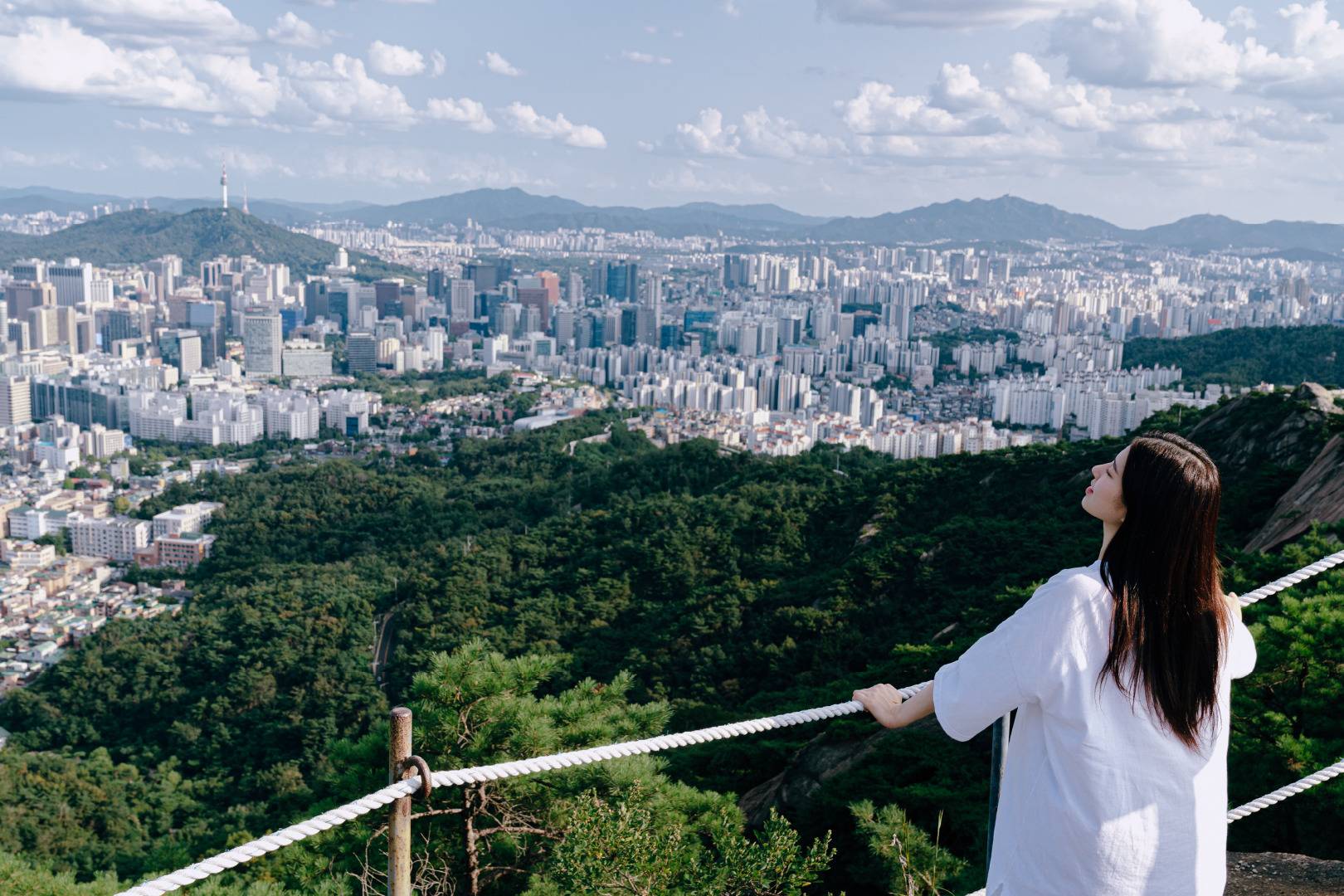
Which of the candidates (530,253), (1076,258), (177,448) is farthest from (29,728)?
(1076,258)

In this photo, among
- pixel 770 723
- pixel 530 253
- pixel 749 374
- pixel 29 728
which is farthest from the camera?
pixel 530 253

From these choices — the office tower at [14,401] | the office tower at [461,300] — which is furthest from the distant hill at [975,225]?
the office tower at [14,401]

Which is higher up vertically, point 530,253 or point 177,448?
point 530,253

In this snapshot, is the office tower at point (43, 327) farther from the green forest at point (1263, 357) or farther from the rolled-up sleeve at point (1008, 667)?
the rolled-up sleeve at point (1008, 667)

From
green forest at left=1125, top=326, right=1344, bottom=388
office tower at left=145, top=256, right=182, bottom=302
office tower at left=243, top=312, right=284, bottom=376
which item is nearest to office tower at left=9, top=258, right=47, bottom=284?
office tower at left=145, top=256, right=182, bottom=302

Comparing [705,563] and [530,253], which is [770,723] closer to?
[705,563]
